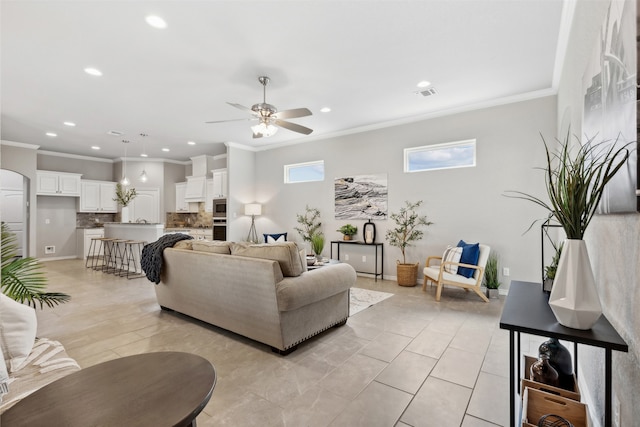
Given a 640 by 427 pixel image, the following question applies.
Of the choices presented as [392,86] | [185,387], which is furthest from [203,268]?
[392,86]

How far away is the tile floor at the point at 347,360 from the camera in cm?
184

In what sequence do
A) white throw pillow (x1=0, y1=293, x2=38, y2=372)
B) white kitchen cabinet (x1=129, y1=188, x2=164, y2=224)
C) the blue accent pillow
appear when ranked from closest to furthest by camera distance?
white throw pillow (x1=0, y1=293, x2=38, y2=372) < the blue accent pillow < white kitchen cabinet (x1=129, y1=188, x2=164, y2=224)

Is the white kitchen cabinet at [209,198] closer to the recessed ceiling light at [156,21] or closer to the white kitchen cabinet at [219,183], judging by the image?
the white kitchen cabinet at [219,183]

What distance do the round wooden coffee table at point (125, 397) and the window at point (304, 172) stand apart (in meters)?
5.69

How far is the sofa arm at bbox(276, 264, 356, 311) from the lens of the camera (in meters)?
2.49

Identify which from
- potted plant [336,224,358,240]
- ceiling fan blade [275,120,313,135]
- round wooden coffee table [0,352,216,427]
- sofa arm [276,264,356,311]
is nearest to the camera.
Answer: round wooden coffee table [0,352,216,427]

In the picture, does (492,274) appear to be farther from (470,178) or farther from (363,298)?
(363,298)

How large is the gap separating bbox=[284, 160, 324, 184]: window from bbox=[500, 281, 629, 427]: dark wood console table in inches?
207

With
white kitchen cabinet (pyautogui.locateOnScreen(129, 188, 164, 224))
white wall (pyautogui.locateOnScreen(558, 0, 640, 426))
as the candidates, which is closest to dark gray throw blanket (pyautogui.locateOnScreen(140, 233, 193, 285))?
white wall (pyautogui.locateOnScreen(558, 0, 640, 426))

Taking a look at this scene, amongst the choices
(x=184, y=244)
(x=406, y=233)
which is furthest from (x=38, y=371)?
(x=406, y=233)

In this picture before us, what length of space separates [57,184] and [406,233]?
29.5ft

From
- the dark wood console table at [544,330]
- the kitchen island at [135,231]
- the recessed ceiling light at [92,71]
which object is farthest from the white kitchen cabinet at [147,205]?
the dark wood console table at [544,330]

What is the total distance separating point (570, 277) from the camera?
1.20 m

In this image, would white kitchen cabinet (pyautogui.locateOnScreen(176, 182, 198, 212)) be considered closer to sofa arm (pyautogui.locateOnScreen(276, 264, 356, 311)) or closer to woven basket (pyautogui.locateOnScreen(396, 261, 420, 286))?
woven basket (pyautogui.locateOnScreen(396, 261, 420, 286))
